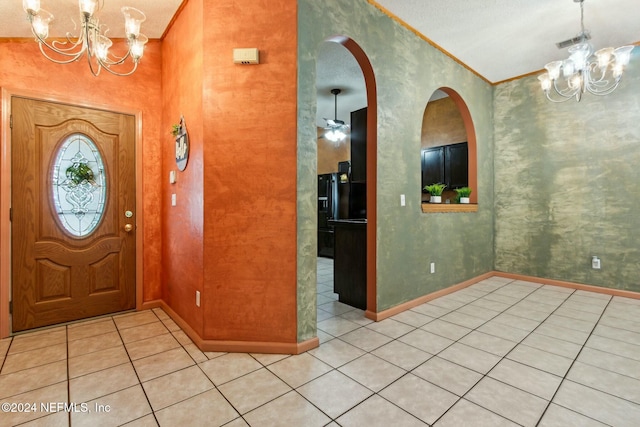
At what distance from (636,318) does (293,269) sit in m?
3.59

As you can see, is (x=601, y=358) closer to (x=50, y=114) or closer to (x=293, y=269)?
(x=293, y=269)

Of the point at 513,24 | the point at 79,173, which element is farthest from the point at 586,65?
the point at 79,173

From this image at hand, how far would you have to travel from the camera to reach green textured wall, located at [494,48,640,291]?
147 inches

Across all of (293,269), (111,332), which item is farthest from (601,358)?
(111,332)

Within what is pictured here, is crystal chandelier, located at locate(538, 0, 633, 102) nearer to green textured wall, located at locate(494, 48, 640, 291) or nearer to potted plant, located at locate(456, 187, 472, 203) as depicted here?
green textured wall, located at locate(494, 48, 640, 291)

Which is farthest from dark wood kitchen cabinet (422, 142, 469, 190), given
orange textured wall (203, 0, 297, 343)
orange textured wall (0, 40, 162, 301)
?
orange textured wall (0, 40, 162, 301)

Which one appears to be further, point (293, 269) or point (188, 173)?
point (188, 173)

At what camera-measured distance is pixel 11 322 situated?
103 inches

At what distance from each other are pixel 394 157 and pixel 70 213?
11.0 feet

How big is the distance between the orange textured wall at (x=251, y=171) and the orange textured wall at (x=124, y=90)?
4.73ft

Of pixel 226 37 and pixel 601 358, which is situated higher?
pixel 226 37

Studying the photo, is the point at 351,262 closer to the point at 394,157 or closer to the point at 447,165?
the point at 394,157

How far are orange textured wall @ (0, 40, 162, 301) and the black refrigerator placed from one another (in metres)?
4.05

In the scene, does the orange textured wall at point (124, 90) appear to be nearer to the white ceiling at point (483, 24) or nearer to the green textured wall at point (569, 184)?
the white ceiling at point (483, 24)
